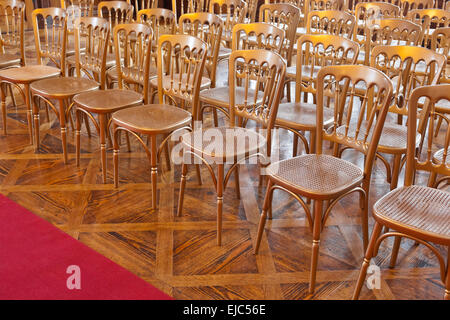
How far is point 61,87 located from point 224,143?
58.2 inches

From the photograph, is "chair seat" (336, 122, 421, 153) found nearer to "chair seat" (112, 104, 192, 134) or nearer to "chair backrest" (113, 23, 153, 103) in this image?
"chair seat" (112, 104, 192, 134)

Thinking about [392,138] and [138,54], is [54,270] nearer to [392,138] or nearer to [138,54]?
[138,54]

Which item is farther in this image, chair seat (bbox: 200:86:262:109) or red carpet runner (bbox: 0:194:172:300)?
chair seat (bbox: 200:86:262:109)

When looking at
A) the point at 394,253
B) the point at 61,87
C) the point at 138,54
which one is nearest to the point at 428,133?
the point at 394,253

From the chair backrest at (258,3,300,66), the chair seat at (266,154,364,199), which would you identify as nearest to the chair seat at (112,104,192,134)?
the chair seat at (266,154,364,199)

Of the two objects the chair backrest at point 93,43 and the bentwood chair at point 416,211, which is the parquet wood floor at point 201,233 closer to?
the bentwood chair at point 416,211

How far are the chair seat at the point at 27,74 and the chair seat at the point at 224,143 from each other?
5.31ft

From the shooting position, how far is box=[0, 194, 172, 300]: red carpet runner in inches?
80.1

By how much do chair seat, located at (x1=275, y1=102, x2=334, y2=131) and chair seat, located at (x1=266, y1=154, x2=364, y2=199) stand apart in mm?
421

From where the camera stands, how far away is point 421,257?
2.34 meters

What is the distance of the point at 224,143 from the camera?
2.44 metres

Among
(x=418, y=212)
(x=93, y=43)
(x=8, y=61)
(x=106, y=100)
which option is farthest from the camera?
(x=8, y=61)
